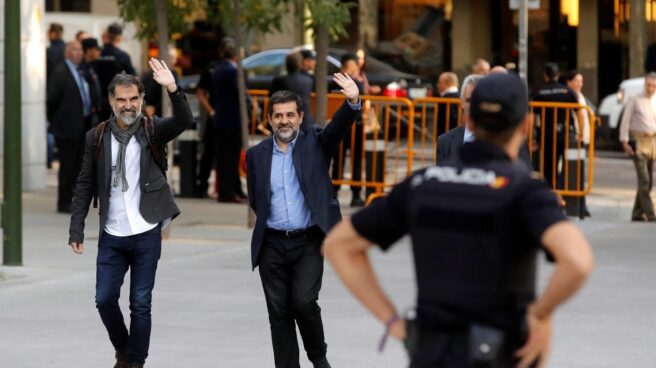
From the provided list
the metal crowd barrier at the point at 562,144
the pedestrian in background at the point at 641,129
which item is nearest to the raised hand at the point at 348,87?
the metal crowd barrier at the point at 562,144

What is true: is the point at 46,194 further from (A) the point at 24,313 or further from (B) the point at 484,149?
(B) the point at 484,149

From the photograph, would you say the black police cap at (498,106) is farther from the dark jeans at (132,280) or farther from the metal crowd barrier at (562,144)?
the metal crowd barrier at (562,144)

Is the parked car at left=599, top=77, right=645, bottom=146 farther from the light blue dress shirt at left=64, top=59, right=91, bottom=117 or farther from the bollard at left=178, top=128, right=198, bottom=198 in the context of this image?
the light blue dress shirt at left=64, top=59, right=91, bottom=117

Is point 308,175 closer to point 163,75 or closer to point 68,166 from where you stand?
point 163,75

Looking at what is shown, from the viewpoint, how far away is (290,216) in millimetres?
7723

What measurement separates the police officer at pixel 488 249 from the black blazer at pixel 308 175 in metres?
3.35

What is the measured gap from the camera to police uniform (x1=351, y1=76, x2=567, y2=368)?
4145mm

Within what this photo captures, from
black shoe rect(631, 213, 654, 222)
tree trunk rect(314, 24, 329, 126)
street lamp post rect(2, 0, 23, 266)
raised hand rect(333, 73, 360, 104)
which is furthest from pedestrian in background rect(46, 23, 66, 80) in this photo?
raised hand rect(333, 73, 360, 104)

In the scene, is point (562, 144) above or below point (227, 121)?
below

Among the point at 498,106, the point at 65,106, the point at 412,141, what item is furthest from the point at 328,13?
the point at 498,106

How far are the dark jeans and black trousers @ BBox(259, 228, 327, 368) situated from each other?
0.65 metres

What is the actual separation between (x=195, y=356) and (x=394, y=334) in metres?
4.63

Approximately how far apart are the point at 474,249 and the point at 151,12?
12518 mm

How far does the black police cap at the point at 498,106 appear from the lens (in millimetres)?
4250
